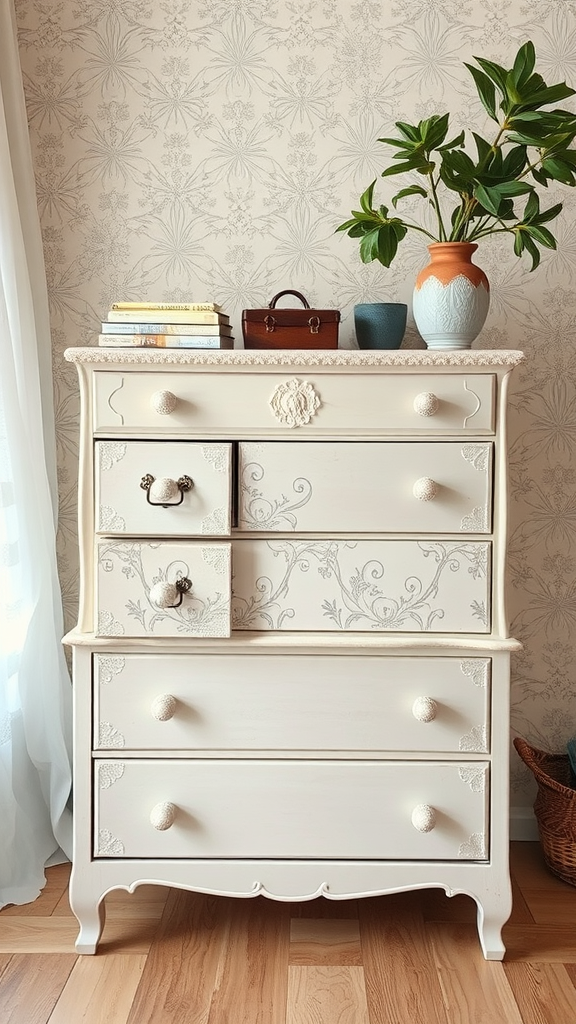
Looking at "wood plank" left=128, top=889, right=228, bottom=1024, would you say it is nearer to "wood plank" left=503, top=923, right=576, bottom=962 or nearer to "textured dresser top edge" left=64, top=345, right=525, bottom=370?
"wood plank" left=503, top=923, right=576, bottom=962

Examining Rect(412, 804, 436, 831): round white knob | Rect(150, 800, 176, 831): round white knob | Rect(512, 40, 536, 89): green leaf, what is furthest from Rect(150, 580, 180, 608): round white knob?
Rect(512, 40, 536, 89): green leaf

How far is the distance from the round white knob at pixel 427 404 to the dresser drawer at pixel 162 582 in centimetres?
42

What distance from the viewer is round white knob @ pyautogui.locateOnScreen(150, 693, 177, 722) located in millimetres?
1608

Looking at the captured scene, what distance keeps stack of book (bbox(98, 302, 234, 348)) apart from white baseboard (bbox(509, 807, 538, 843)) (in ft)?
4.56

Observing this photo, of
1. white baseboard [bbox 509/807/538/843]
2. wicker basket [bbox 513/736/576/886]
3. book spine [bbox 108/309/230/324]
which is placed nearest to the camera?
book spine [bbox 108/309/230/324]

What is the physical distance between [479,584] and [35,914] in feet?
3.76

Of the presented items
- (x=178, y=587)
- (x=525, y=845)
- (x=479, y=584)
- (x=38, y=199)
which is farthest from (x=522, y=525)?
(x=38, y=199)

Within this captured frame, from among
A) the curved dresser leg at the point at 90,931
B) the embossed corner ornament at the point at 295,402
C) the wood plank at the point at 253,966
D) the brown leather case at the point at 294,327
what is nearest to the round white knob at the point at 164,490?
the embossed corner ornament at the point at 295,402

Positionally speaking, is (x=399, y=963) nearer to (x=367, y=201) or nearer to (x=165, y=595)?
(x=165, y=595)

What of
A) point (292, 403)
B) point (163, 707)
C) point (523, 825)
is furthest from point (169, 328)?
point (523, 825)

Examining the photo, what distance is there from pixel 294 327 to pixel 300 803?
0.90 m

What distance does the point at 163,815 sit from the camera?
1619 millimetres

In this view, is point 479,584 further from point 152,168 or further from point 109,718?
point 152,168

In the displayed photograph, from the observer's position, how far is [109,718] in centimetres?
165
